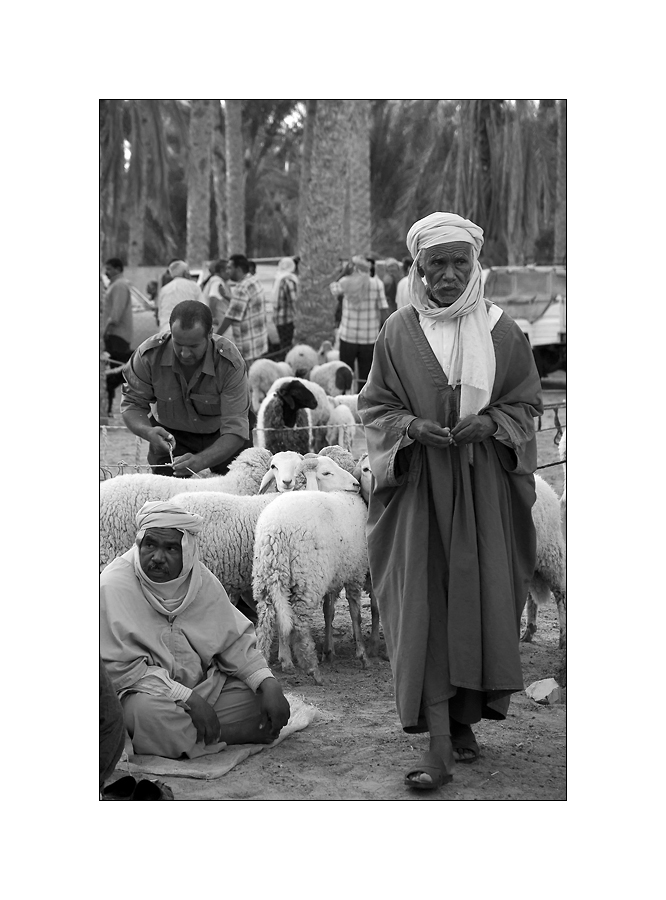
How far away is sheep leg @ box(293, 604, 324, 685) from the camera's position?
5.39m

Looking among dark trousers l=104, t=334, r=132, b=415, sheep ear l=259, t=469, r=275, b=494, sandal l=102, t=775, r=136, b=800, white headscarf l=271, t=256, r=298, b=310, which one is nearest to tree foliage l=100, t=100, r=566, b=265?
white headscarf l=271, t=256, r=298, b=310

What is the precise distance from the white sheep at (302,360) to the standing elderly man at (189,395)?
5.84m

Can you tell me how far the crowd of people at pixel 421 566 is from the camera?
162 inches

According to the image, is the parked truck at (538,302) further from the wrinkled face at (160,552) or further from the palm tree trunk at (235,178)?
the wrinkled face at (160,552)

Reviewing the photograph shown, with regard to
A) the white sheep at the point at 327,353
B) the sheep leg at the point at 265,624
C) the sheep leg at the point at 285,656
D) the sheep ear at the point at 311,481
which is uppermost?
the white sheep at the point at 327,353

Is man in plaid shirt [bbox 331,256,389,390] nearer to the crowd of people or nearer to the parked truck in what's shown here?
the parked truck

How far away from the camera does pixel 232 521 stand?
19.3 feet

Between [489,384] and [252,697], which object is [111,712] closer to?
[252,697]

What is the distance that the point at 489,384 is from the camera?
4156mm

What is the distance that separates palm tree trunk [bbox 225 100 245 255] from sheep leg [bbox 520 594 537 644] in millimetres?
15163

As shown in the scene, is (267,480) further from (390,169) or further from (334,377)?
(390,169)

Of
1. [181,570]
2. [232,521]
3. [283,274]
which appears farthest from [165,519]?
[283,274]

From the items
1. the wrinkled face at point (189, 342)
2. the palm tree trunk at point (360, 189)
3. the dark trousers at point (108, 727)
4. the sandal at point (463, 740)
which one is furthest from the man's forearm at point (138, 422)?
the palm tree trunk at point (360, 189)

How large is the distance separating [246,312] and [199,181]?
28.9ft
